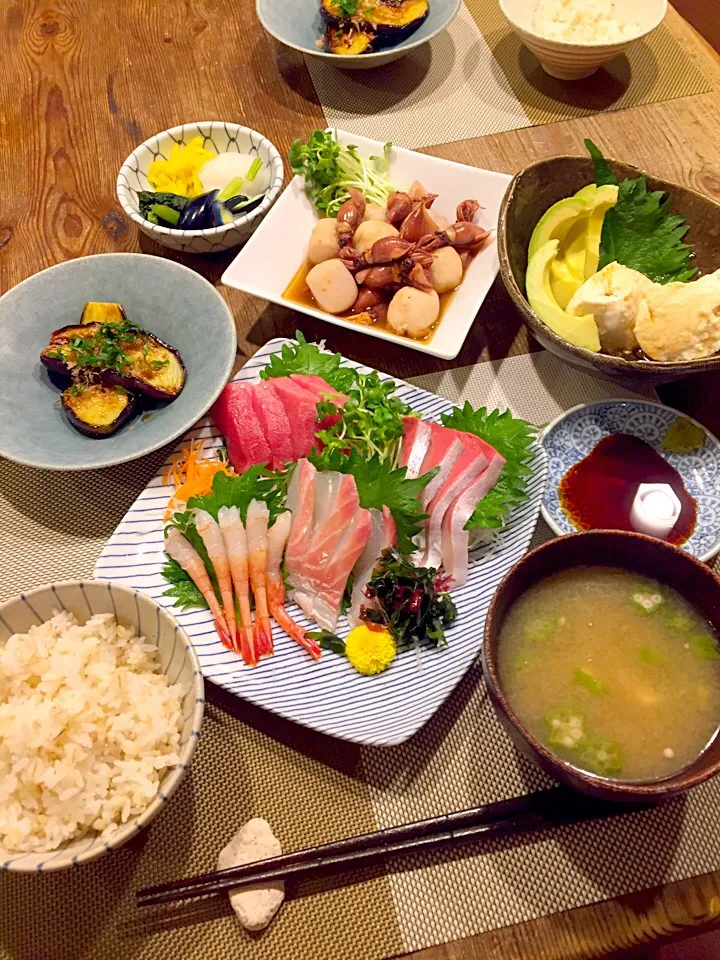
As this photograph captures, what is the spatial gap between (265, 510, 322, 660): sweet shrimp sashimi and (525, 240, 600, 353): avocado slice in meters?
0.83

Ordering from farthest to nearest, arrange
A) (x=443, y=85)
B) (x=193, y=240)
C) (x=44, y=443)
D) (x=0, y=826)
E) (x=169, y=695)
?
(x=443, y=85)
(x=193, y=240)
(x=44, y=443)
(x=169, y=695)
(x=0, y=826)

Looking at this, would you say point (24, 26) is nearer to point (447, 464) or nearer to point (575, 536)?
point (447, 464)

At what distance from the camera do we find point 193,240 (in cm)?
207

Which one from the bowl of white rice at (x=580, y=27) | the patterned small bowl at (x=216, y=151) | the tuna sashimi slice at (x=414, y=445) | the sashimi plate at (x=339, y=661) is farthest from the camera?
the bowl of white rice at (x=580, y=27)

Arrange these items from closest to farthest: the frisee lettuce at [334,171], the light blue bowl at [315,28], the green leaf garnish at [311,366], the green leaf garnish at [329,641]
Answer: the green leaf garnish at [329,641], the green leaf garnish at [311,366], the frisee lettuce at [334,171], the light blue bowl at [315,28]

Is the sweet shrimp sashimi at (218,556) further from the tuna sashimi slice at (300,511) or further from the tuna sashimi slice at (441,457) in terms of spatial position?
the tuna sashimi slice at (441,457)

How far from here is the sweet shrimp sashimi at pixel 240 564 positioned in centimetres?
153

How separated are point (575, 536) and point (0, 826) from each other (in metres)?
1.09

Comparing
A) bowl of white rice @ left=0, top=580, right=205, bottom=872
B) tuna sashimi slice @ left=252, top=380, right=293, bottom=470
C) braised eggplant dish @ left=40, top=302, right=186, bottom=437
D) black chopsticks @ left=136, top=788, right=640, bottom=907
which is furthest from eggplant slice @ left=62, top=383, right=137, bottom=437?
black chopsticks @ left=136, top=788, right=640, bottom=907

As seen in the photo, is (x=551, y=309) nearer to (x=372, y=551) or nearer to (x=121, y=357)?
(x=372, y=551)

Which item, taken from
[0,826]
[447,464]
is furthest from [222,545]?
[0,826]

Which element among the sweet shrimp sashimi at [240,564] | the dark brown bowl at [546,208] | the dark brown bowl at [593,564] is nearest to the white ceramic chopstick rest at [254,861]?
the sweet shrimp sashimi at [240,564]

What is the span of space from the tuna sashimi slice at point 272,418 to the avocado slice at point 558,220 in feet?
2.66

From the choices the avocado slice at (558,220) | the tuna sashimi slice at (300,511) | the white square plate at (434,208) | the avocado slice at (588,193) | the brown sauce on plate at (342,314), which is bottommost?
the tuna sashimi slice at (300,511)
